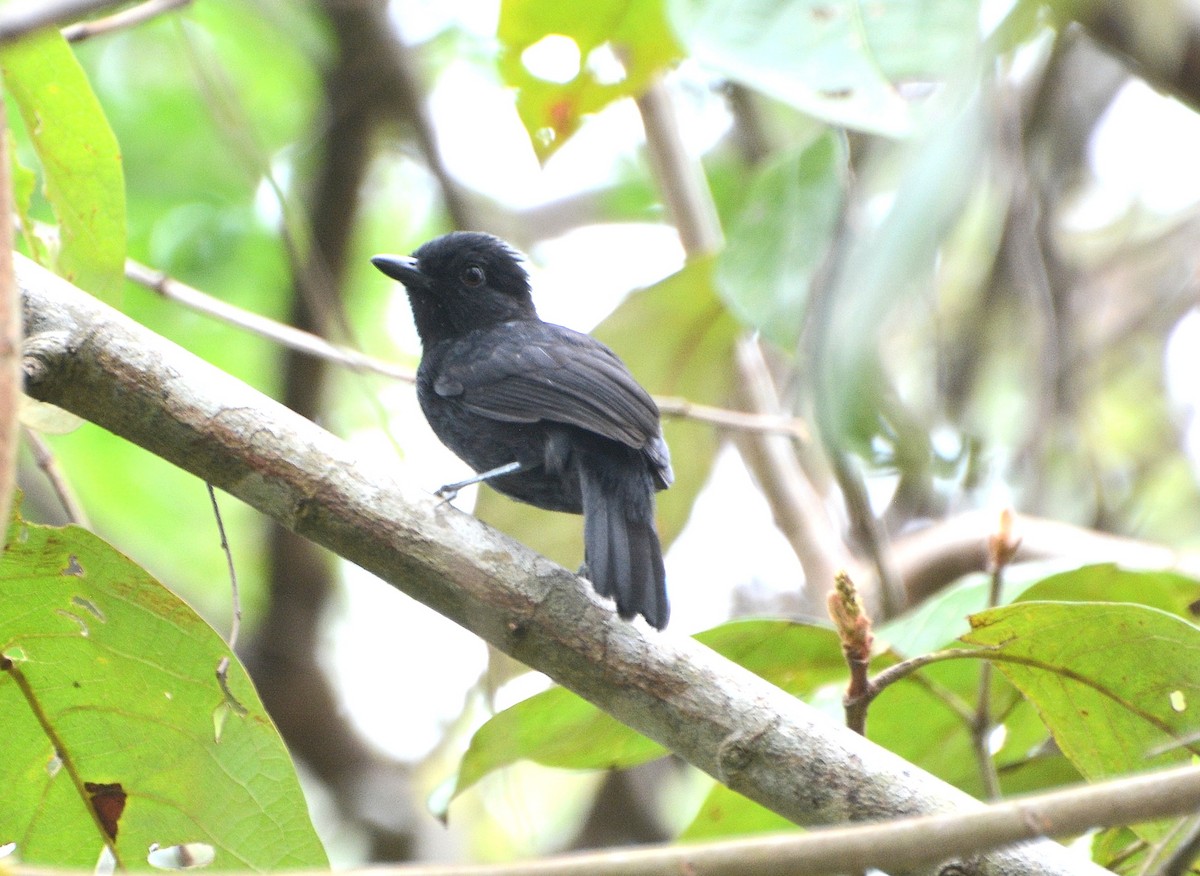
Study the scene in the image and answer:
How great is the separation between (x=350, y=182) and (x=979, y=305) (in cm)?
279

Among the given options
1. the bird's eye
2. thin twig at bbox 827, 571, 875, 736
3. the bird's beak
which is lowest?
thin twig at bbox 827, 571, 875, 736

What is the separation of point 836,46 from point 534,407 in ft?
3.71

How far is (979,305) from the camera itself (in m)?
5.43

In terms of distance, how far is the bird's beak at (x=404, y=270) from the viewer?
142 inches

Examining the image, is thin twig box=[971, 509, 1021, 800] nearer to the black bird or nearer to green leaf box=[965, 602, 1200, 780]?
green leaf box=[965, 602, 1200, 780]

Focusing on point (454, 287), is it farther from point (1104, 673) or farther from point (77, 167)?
point (1104, 673)

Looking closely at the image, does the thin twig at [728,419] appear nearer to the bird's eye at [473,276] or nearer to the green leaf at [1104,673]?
the bird's eye at [473,276]

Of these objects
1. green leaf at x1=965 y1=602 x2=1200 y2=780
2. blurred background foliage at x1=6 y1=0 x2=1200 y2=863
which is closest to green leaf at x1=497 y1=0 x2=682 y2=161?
blurred background foliage at x1=6 y1=0 x2=1200 y2=863

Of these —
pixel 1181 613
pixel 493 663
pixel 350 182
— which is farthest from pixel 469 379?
pixel 350 182

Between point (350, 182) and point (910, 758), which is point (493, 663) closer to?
point (910, 758)

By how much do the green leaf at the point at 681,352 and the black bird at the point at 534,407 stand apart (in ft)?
1.15

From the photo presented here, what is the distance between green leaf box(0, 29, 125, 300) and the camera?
2.66 meters

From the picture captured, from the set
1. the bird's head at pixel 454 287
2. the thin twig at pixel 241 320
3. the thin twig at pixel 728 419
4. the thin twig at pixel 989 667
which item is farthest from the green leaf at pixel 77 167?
the thin twig at pixel 989 667

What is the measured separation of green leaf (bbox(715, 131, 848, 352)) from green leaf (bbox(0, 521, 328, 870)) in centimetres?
149
